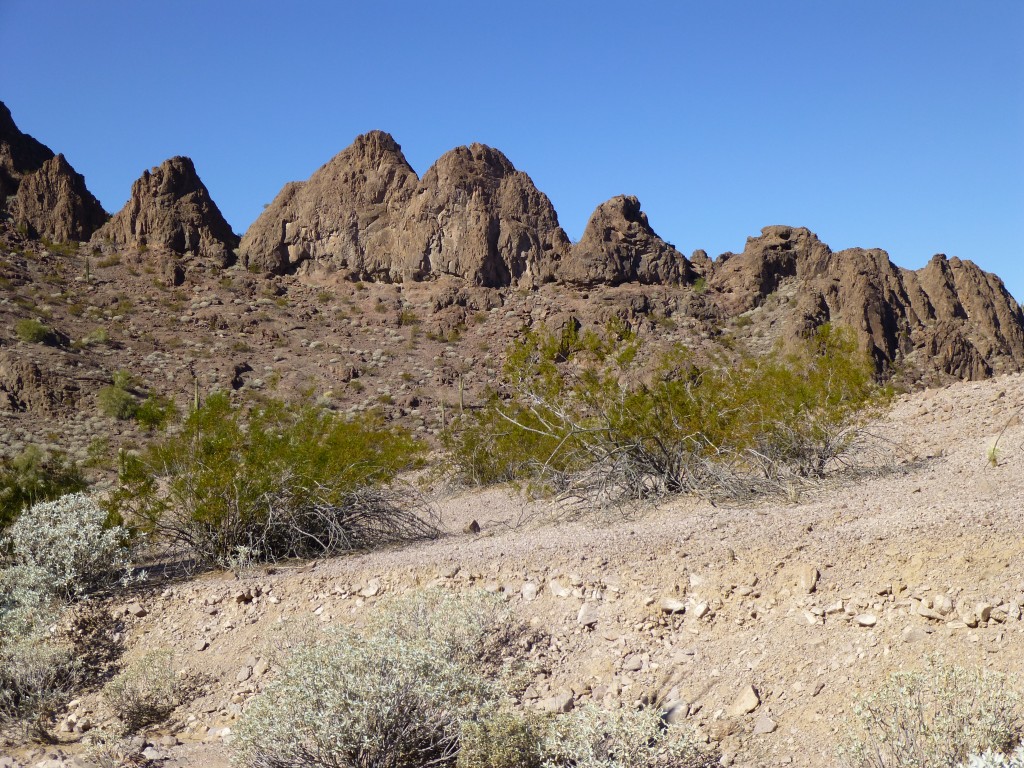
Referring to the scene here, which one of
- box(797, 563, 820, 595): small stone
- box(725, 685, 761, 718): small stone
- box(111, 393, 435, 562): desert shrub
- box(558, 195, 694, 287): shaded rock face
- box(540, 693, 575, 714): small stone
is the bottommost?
box(540, 693, 575, 714): small stone

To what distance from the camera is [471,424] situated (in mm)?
20719

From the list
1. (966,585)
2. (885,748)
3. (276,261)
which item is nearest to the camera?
(885,748)

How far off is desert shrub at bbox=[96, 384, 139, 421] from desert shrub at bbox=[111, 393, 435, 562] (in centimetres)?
1959

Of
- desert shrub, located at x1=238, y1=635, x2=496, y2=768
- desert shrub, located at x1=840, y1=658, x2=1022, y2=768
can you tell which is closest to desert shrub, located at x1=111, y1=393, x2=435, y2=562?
desert shrub, located at x1=238, y1=635, x2=496, y2=768

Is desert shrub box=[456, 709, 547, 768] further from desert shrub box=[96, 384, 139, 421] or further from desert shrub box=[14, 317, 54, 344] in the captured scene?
desert shrub box=[14, 317, 54, 344]

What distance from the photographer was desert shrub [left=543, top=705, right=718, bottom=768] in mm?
4766

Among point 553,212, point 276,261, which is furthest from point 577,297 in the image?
point 276,261

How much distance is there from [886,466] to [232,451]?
7718mm

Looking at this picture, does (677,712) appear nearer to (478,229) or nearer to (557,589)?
A: (557,589)

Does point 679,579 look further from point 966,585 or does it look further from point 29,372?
point 29,372

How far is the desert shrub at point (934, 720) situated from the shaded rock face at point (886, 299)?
31067 millimetres

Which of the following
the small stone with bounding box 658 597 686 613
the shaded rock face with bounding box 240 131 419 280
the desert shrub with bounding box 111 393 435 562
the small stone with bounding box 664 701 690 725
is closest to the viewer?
the small stone with bounding box 664 701 690 725

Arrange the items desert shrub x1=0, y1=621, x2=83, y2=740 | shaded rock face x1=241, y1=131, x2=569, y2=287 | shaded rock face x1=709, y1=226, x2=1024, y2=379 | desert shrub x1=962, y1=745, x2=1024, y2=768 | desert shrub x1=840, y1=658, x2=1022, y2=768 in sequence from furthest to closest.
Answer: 1. shaded rock face x1=241, y1=131, x2=569, y2=287
2. shaded rock face x1=709, y1=226, x2=1024, y2=379
3. desert shrub x1=0, y1=621, x2=83, y2=740
4. desert shrub x1=840, y1=658, x2=1022, y2=768
5. desert shrub x1=962, y1=745, x2=1024, y2=768

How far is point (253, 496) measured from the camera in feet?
32.8
